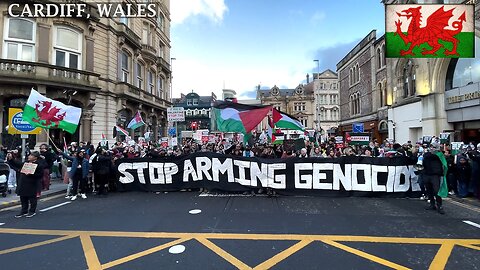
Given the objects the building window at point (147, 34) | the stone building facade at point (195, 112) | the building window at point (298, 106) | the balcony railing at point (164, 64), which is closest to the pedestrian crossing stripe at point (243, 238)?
the building window at point (147, 34)

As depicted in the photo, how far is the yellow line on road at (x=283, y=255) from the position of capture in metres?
3.87

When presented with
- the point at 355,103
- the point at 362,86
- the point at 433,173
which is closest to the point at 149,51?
the point at 362,86

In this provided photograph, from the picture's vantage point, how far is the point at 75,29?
1794cm

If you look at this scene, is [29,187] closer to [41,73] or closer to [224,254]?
[224,254]

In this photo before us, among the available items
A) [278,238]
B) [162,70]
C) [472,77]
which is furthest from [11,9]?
[472,77]

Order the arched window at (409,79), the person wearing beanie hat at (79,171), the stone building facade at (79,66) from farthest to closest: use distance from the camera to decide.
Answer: the arched window at (409,79), the stone building facade at (79,66), the person wearing beanie hat at (79,171)

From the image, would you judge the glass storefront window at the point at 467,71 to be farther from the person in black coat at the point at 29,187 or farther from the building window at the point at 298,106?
the building window at the point at 298,106

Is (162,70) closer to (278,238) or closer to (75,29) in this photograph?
(75,29)

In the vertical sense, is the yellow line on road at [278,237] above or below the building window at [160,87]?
below

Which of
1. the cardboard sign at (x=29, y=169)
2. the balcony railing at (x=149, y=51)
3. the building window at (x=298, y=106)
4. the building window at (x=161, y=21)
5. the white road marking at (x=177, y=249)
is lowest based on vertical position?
the white road marking at (x=177, y=249)

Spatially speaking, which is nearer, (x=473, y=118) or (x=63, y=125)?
(x=63, y=125)

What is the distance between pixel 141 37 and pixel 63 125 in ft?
64.9

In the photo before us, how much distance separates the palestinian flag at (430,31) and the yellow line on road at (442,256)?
18.5 ft

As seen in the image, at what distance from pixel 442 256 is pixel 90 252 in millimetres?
5646
